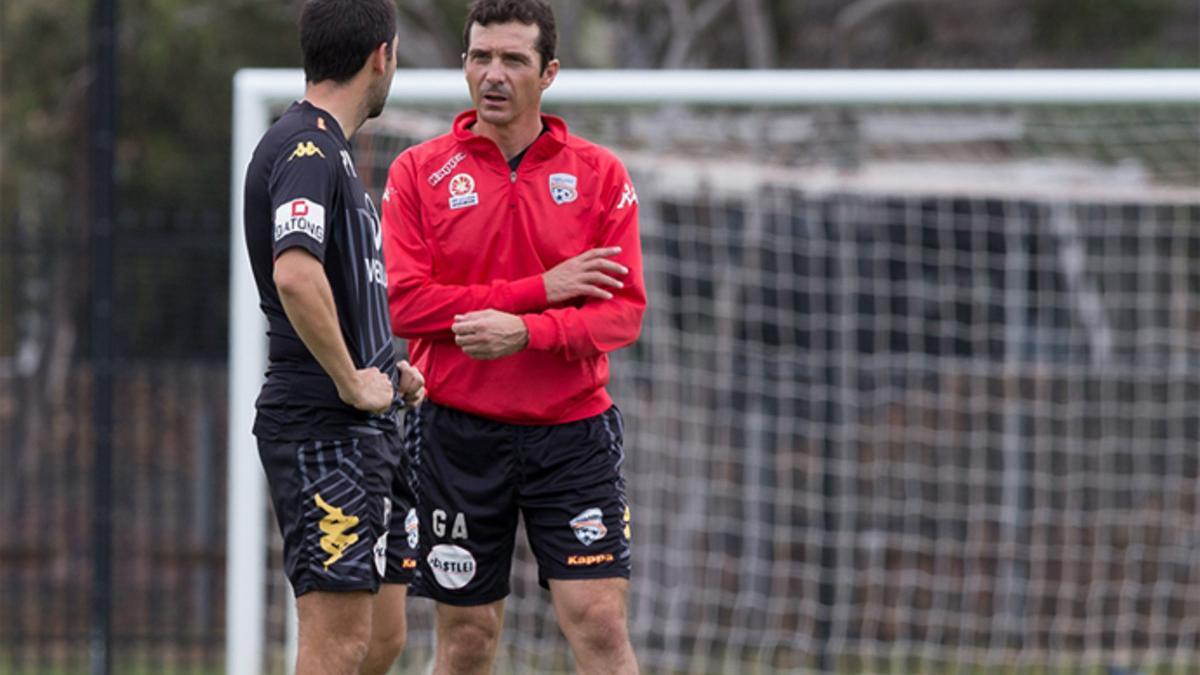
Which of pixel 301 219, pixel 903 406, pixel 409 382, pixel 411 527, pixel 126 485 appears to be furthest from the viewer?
pixel 126 485

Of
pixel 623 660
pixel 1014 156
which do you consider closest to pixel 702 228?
pixel 1014 156

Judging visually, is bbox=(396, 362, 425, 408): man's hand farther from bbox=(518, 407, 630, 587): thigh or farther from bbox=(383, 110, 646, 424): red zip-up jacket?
bbox=(518, 407, 630, 587): thigh

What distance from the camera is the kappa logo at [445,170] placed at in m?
5.30

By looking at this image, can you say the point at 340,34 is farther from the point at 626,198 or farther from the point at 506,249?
the point at 626,198

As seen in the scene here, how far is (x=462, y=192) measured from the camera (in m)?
5.27

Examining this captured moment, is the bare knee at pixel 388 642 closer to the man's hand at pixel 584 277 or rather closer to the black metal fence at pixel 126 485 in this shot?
the man's hand at pixel 584 277

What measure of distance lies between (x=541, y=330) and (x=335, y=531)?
0.92m


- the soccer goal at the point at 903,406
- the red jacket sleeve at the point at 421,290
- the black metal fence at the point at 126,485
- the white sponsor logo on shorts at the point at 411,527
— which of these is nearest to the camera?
the white sponsor logo on shorts at the point at 411,527

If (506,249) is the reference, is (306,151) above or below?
above

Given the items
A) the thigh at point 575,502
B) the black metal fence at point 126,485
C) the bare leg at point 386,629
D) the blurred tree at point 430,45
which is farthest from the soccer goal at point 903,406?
the bare leg at point 386,629

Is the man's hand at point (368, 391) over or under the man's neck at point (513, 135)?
under

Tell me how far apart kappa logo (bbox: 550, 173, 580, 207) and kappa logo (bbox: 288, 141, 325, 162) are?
103 cm

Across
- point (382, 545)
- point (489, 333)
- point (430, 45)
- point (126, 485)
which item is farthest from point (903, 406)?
point (382, 545)

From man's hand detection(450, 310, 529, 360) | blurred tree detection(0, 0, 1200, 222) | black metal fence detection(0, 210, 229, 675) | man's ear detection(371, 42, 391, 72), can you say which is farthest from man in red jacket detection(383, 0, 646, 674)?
blurred tree detection(0, 0, 1200, 222)
